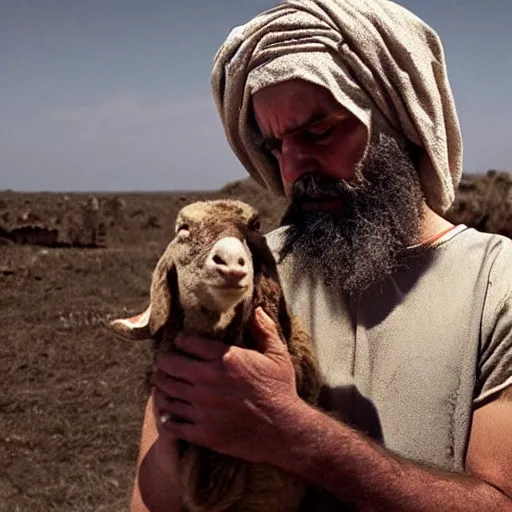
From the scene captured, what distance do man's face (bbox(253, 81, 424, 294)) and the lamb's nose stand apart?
54cm

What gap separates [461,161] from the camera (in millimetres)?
2338

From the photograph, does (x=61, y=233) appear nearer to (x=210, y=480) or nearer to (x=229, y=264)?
(x=210, y=480)

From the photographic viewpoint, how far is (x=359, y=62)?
2033 mm

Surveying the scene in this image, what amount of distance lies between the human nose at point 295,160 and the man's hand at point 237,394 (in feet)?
1.57

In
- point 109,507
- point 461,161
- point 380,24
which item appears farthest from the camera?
point 109,507

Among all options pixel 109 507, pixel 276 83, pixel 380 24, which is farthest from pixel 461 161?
pixel 109 507

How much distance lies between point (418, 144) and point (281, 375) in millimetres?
833

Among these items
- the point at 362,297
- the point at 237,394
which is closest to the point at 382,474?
the point at 237,394

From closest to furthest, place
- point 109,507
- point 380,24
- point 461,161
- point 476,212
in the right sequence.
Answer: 1. point 380,24
2. point 461,161
3. point 109,507
4. point 476,212

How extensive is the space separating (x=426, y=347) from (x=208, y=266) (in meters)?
0.68

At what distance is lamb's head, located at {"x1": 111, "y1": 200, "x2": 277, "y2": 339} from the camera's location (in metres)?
1.54

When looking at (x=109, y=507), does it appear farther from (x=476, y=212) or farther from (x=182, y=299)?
(x=476, y=212)

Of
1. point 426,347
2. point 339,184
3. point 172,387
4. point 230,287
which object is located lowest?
point 172,387

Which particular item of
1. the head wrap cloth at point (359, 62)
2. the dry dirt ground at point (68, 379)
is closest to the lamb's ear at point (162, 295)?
the head wrap cloth at point (359, 62)
